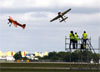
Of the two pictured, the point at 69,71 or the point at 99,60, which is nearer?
the point at 69,71

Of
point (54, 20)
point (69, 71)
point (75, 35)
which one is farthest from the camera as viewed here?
point (54, 20)

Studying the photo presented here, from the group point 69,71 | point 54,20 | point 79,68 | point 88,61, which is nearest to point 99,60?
point 88,61

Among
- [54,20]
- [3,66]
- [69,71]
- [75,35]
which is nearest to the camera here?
[69,71]

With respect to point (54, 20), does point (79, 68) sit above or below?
below

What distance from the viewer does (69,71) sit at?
50625 mm

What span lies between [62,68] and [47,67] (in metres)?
1.81

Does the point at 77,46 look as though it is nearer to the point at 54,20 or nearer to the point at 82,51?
the point at 82,51

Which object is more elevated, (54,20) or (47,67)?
(54,20)

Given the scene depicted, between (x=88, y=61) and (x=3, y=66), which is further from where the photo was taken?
(x=88, y=61)

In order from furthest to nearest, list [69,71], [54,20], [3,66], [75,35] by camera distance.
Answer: [54,20]
[75,35]
[3,66]
[69,71]

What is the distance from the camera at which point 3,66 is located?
5394 centimetres

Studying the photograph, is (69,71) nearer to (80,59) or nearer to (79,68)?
(79,68)

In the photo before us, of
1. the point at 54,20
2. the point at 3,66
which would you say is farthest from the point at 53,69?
the point at 54,20

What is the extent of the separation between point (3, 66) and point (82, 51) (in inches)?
399
